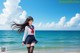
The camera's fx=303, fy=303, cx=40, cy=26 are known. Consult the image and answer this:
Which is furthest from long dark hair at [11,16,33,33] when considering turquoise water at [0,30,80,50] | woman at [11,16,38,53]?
turquoise water at [0,30,80,50]

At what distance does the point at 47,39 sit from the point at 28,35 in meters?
0.62

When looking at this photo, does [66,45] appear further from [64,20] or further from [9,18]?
[9,18]

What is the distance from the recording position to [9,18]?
5.35 metres

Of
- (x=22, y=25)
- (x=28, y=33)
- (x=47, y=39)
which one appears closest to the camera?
(x=28, y=33)

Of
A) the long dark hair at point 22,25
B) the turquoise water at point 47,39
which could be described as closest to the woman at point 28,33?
the long dark hair at point 22,25

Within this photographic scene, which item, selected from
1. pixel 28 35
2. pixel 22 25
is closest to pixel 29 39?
pixel 28 35

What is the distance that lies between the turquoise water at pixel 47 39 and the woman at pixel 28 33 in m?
0.13

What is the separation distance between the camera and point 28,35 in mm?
5129

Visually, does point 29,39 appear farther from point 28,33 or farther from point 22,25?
point 22,25

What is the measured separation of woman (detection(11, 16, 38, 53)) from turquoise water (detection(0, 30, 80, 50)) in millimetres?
126

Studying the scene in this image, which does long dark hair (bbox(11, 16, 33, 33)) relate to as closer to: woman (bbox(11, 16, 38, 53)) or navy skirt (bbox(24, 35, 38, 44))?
woman (bbox(11, 16, 38, 53))

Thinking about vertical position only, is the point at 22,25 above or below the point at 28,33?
above

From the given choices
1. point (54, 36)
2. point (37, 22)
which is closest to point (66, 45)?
point (54, 36)

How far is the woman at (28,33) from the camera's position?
16.8ft
